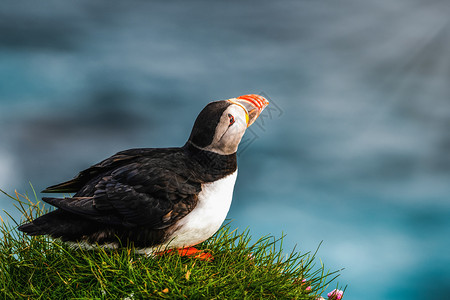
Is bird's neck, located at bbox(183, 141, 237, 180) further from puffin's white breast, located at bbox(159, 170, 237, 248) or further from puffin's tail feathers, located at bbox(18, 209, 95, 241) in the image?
puffin's tail feathers, located at bbox(18, 209, 95, 241)

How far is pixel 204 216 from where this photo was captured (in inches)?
140

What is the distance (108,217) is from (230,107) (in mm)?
1182

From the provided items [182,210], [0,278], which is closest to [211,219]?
[182,210]

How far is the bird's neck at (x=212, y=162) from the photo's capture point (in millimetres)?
3662

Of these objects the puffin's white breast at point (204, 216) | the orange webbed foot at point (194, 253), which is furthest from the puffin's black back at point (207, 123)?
the orange webbed foot at point (194, 253)

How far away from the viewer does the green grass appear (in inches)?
129

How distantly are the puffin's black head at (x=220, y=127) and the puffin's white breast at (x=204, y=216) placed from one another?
0.85ft

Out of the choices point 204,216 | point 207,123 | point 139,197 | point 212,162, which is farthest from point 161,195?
point 207,123

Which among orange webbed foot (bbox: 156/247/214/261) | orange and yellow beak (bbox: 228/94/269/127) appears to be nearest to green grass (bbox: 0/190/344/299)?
orange webbed foot (bbox: 156/247/214/261)

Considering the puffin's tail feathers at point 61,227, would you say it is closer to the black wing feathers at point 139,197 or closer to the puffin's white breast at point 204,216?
the black wing feathers at point 139,197

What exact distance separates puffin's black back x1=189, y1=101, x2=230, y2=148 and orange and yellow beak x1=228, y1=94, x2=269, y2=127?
170mm

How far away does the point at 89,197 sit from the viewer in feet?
11.2

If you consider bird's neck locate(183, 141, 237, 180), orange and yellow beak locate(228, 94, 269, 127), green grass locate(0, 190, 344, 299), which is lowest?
green grass locate(0, 190, 344, 299)

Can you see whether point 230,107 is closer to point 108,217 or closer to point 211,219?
point 211,219
